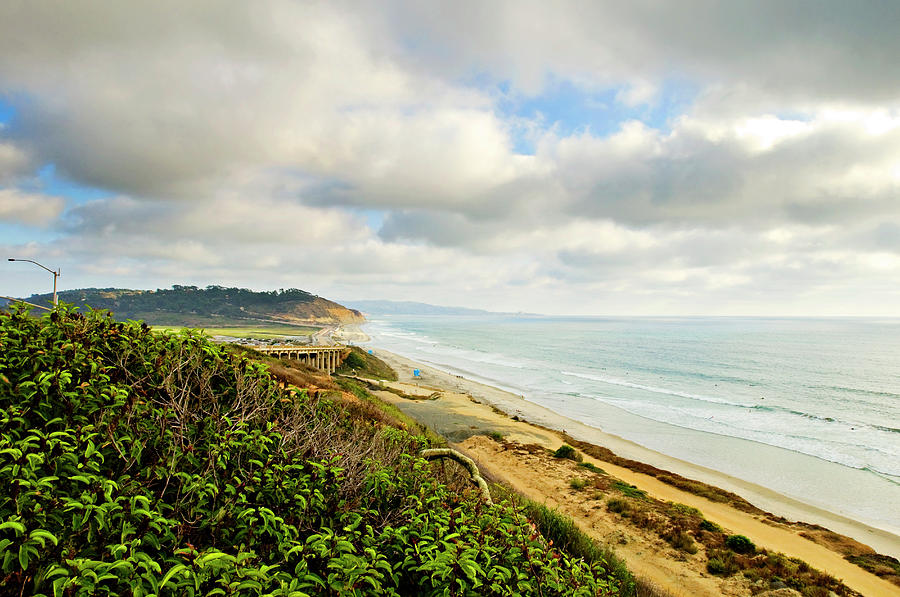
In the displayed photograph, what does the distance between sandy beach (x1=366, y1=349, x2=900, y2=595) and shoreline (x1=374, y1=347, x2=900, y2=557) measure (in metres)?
0.06

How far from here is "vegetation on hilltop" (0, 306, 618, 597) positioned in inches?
97.3

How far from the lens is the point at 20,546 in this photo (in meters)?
2.25

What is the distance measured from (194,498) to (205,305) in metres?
197

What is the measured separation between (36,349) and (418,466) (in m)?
3.91

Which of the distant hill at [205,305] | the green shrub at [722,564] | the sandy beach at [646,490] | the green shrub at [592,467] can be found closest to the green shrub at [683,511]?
the sandy beach at [646,490]

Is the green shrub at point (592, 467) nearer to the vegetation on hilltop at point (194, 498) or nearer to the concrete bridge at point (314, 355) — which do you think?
the vegetation on hilltop at point (194, 498)

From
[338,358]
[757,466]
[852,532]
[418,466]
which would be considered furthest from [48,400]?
[338,358]

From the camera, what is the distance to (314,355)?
4691cm

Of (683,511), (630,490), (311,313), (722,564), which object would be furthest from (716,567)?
(311,313)

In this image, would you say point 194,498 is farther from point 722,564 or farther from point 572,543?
point 722,564

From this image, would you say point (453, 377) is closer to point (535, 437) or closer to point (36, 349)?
point (535, 437)

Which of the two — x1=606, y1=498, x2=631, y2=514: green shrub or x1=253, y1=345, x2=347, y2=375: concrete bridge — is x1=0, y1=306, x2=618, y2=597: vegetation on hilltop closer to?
x1=606, y1=498, x2=631, y2=514: green shrub

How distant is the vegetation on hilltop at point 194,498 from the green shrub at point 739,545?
40.3 feet

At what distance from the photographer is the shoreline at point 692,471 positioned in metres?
17.3
